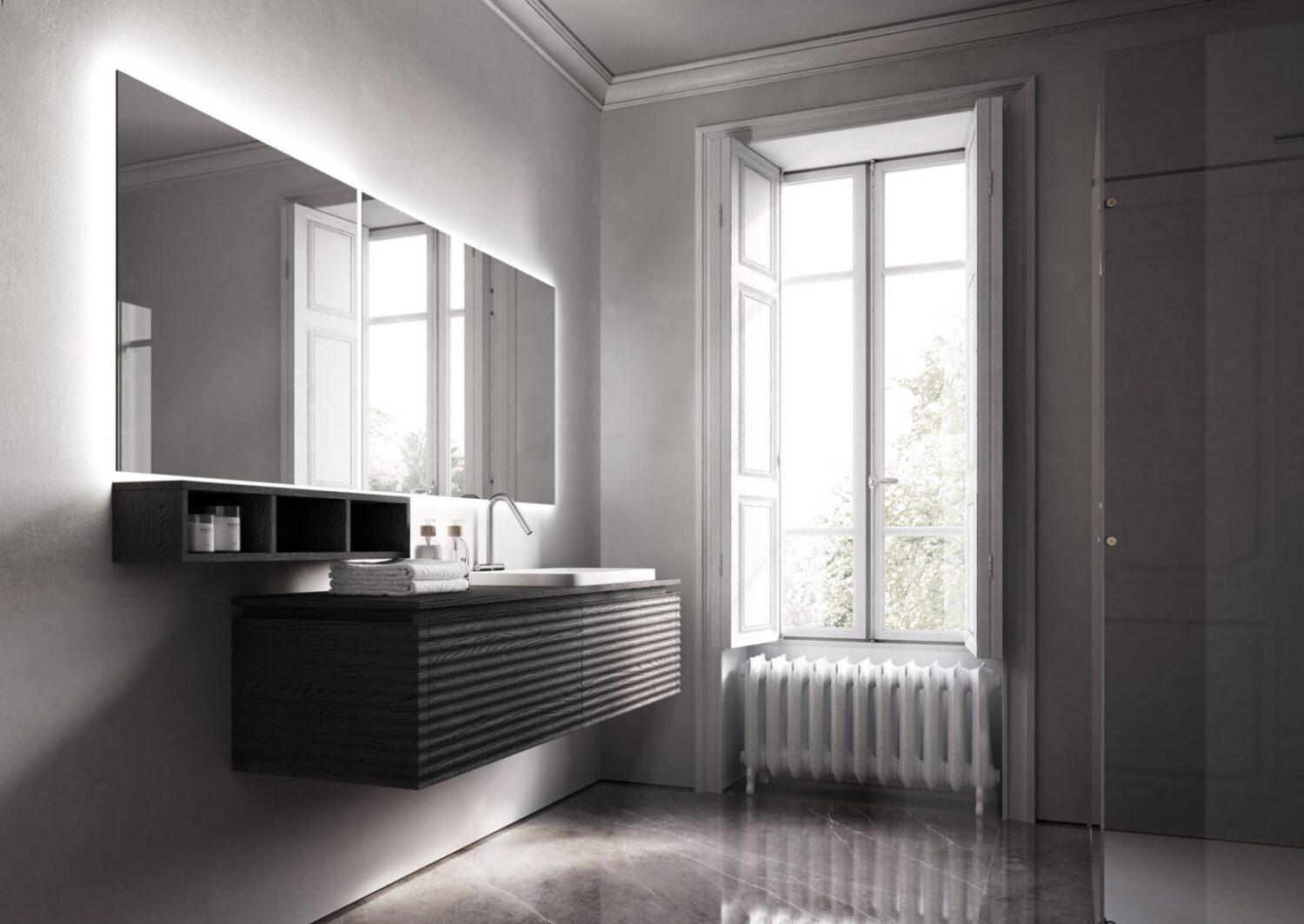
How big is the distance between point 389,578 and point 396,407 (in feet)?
2.15

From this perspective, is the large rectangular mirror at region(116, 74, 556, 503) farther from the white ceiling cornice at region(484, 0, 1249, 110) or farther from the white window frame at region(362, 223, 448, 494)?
the white ceiling cornice at region(484, 0, 1249, 110)

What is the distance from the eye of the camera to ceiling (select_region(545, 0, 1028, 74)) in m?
Answer: 3.59

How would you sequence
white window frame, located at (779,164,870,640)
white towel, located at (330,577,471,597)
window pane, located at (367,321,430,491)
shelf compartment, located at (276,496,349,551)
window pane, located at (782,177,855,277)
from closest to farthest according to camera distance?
white towel, located at (330,577,471,597) < shelf compartment, located at (276,496,349,551) < window pane, located at (367,321,430,491) < white window frame, located at (779,164,870,640) < window pane, located at (782,177,855,277)

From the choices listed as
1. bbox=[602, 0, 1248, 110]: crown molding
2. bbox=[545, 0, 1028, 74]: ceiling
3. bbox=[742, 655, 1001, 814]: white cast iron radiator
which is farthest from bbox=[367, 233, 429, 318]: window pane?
bbox=[742, 655, 1001, 814]: white cast iron radiator

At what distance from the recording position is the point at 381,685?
223 centimetres

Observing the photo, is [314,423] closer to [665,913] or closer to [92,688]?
[92,688]

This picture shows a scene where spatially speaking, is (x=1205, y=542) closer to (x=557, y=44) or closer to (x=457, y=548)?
(x=457, y=548)

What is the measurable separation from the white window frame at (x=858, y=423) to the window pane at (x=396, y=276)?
1.85m

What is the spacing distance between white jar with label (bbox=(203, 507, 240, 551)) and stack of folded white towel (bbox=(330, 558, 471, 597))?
0.99 ft

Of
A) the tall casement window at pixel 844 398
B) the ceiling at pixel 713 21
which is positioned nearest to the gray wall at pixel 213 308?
the ceiling at pixel 713 21

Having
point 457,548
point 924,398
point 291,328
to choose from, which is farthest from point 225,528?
point 924,398

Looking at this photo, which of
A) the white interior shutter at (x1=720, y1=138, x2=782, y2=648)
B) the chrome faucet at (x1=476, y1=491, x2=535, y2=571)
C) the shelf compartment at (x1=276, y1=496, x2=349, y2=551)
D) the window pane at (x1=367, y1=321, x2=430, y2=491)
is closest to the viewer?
the shelf compartment at (x1=276, y1=496, x2=349, y2=551)

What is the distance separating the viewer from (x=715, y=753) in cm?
391

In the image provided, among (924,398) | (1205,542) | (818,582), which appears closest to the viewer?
(1205,542)
